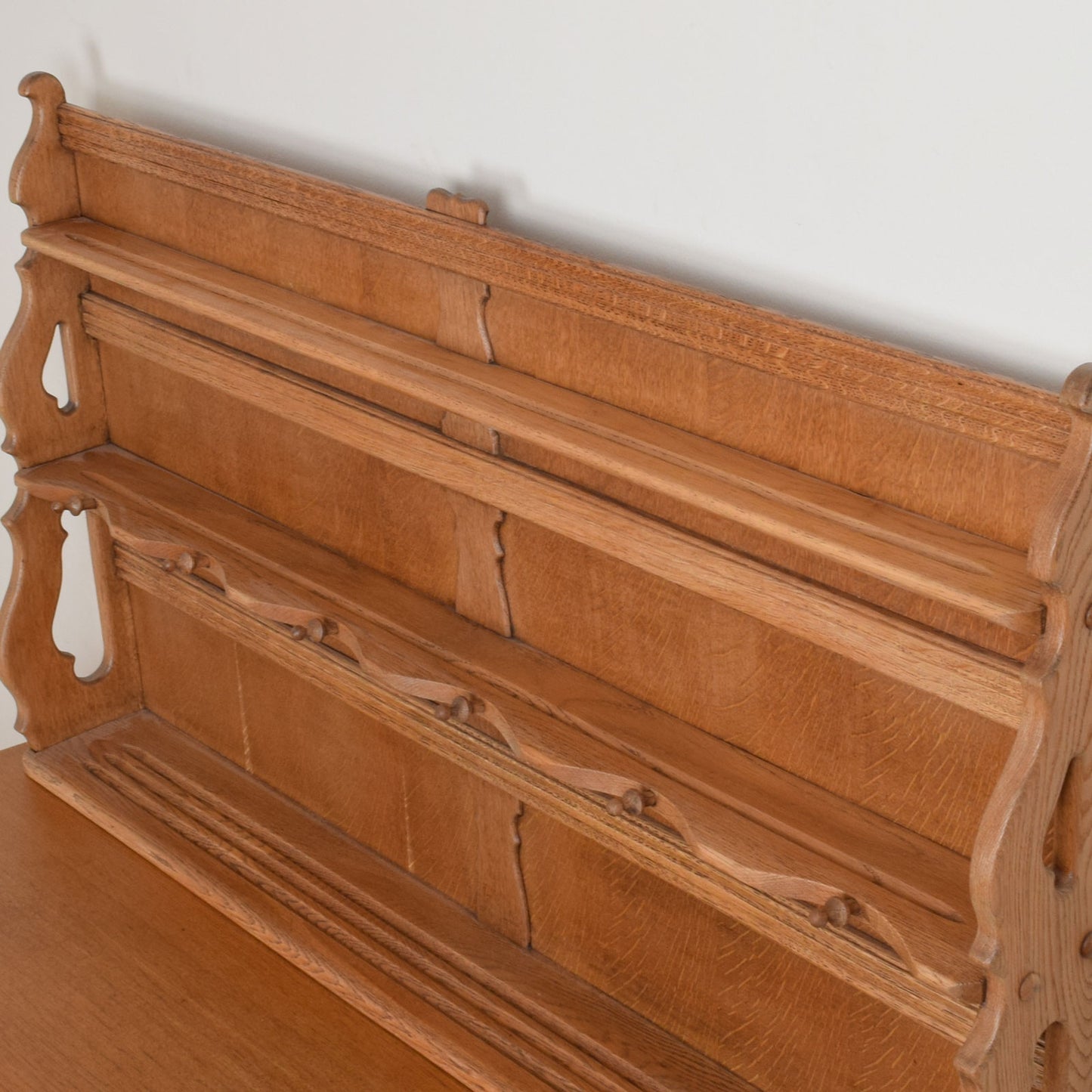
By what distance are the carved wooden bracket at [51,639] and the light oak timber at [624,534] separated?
0.31 meters

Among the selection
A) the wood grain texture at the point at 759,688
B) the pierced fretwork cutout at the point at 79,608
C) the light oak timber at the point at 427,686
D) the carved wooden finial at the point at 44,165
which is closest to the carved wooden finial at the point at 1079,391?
the wood grain texture at the point at 759,688

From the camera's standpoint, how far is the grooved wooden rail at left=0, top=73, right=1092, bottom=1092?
1.14m

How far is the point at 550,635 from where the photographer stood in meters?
1.54

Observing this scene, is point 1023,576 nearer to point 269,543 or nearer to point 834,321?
point 834,321

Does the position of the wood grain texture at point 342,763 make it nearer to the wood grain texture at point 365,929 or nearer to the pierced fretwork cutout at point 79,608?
the wood grain texture at point 365,929

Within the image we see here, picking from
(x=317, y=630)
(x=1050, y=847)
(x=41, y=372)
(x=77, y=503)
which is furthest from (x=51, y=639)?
(x=1050, y=847)

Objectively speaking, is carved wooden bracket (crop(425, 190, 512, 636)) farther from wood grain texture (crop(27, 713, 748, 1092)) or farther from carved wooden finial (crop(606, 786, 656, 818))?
wood grain texture (crop(27, 713, 748, 1092))

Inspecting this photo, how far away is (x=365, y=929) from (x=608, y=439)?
76cm

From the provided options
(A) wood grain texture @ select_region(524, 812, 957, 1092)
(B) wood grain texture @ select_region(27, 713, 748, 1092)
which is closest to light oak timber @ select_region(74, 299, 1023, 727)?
(A) wood grain texture @ select_region(524, 812, 957, 1092)

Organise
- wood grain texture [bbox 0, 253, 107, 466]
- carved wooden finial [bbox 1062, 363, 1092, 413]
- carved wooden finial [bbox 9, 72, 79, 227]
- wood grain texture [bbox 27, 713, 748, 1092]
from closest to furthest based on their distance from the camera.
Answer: carved wooden finial [bbox 1062, 363, 1092, 413], wood grain texture [bbox 27, 713, 748, 1092], carved wooden finial [bbox 9, 72, 79, 227], wood grain texture [bbox 0, 253, 107, 466]

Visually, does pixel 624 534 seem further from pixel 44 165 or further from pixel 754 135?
pixel 44 165

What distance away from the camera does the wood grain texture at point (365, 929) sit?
1.57 m

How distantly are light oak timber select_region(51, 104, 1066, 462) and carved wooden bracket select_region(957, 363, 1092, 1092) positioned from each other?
0.09 metres

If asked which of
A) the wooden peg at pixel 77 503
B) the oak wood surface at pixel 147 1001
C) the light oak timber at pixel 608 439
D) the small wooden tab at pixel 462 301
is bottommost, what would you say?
the oak wood surface at pixel 147 1001
